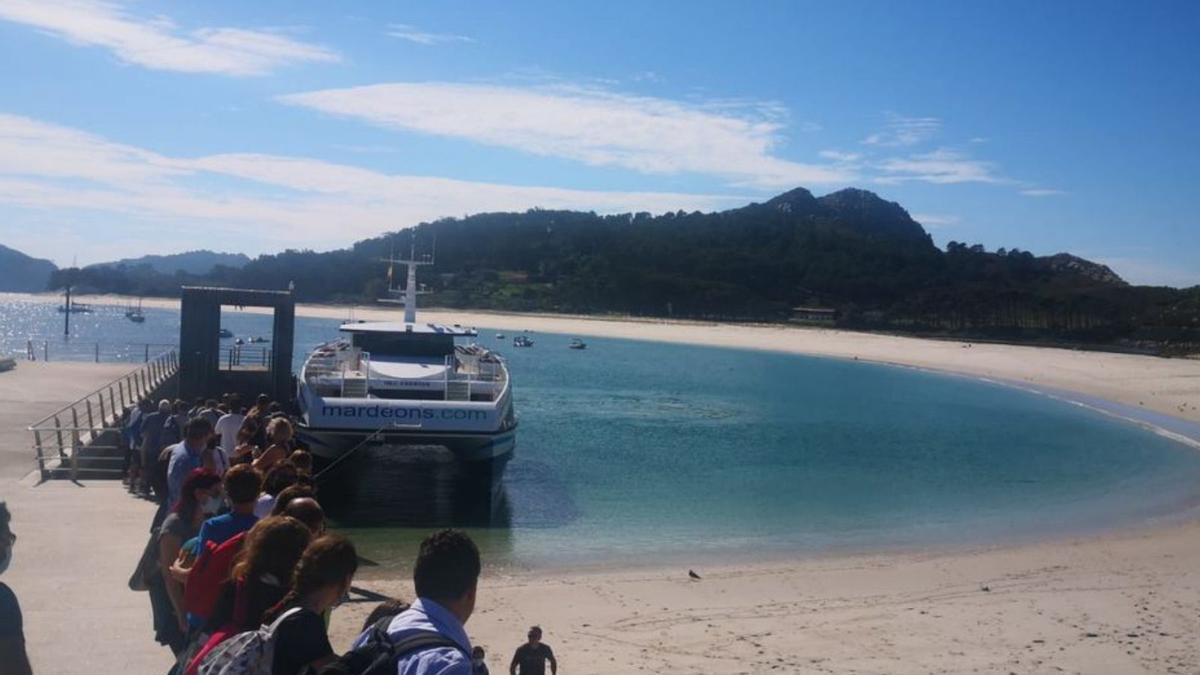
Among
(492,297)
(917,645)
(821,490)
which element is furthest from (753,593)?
(492,297)

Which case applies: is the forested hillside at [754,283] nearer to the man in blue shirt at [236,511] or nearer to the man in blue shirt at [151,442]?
the man in blue shirt at [151,442]

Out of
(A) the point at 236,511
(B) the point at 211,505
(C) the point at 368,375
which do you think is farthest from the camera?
(C) the point at 368,375

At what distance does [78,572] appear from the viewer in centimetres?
1030

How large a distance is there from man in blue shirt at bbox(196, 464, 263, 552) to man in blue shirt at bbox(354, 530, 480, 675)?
223 cm

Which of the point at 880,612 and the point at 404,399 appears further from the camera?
the point at 404,399

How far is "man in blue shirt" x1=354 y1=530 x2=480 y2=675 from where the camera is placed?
135 inches

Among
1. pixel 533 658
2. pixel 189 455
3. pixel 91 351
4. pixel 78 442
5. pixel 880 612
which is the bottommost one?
pixel 91 351

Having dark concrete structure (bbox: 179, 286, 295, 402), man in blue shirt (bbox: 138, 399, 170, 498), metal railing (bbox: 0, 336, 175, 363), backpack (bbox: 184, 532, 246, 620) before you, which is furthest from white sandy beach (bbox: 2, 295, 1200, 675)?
metal railing (bbox: 0, 336, 175, 363)

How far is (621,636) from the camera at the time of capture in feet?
39.1

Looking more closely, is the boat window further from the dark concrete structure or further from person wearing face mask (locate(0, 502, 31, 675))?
person wearing face mask (locate(0, 502, 31, 675))

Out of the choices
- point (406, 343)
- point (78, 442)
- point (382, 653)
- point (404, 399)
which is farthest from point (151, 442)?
point (382, 653)

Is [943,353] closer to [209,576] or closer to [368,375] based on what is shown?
[368,375]

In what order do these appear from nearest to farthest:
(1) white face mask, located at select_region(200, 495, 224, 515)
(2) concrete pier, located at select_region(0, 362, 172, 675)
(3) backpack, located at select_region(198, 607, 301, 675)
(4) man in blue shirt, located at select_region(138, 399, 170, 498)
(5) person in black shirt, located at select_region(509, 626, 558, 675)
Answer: (3) backpack, located at select_region(198, 607, 301, 675)
(1) white face mask, located at select_region(200, 495, 224, 515)
(2) concrete pier, located at select_region(0, 362, 172, 675)
(5) person in black shirt, located at select_region(509, 626, 558, 675)
(4) man in blue shirt, located at select_region(138, 399, 170, 498)

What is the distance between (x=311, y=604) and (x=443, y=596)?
61 centimetres
